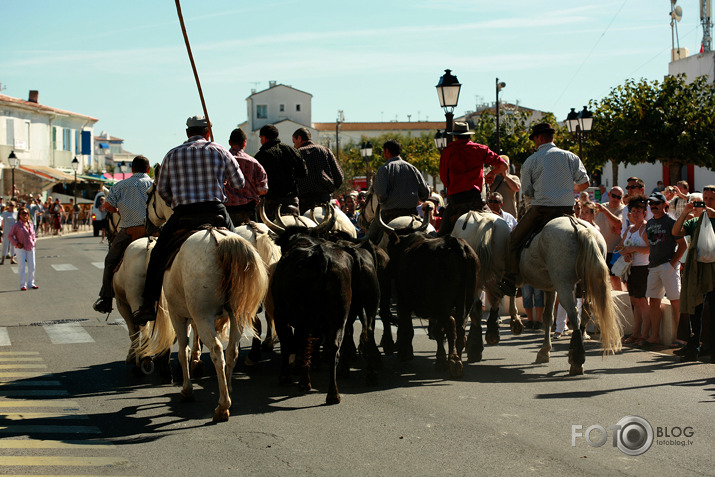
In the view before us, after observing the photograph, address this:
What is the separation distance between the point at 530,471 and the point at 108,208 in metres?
6.85

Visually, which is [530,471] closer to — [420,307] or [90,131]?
[420,307]

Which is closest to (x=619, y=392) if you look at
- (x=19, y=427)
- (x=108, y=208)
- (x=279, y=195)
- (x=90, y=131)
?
(x=279, y=195)

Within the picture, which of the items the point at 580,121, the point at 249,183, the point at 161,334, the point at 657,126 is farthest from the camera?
the point at 657,126

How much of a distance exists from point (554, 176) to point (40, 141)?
6375cm

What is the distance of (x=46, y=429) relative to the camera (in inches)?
292

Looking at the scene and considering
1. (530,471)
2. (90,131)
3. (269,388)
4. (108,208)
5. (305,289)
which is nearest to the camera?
(530,471)

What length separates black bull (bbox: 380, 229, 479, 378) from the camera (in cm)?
937

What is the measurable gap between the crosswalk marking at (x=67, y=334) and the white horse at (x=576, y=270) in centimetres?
671

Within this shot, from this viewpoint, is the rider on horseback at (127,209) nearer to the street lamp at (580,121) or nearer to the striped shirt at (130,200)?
the striped shirt at (130,200)

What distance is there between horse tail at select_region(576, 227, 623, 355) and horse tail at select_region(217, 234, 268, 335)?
375 centimetres

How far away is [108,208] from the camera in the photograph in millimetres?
10898

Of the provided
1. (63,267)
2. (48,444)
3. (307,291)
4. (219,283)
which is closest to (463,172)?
(307,291)

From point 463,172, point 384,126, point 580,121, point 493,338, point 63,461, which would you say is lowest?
point 63,461

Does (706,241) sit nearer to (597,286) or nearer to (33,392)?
(597,286)
